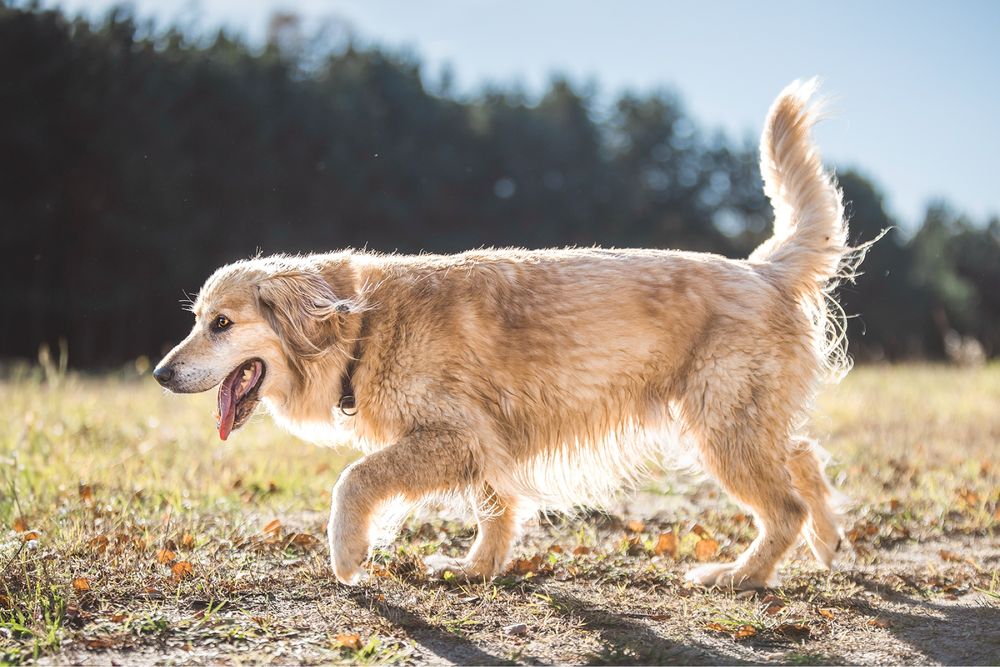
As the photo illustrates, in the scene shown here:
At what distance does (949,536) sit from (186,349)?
4487mm

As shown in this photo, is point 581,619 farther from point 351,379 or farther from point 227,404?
point 227,404

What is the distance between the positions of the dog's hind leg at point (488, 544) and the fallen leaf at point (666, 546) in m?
0.85

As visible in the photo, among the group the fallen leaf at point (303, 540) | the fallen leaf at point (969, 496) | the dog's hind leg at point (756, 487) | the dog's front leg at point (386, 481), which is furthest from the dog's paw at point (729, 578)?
the fallen leaf at point (969, 496)

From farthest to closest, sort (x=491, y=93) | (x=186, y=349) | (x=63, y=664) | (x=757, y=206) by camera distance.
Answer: (x=757, y=206) < (x=491, y=93) < (x=186, y=349) < (x=63, y=664)

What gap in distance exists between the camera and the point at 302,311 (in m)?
4.18

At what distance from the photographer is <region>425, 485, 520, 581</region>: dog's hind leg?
4.28m

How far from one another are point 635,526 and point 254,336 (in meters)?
2.54

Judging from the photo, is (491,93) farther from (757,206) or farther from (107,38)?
(107,38)

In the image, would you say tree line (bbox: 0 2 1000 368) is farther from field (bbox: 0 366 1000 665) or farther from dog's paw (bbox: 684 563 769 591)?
dog's paw (bbox: 684 563 769 591)

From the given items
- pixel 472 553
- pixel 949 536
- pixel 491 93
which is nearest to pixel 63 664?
pixel 472 553

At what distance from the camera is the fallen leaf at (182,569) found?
3897 millimetres

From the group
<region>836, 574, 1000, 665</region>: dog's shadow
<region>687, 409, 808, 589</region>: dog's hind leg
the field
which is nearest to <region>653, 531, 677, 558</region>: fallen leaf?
the field

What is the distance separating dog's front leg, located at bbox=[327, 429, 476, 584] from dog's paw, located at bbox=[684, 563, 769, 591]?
1.22 metres

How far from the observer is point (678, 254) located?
4547 millimetres
